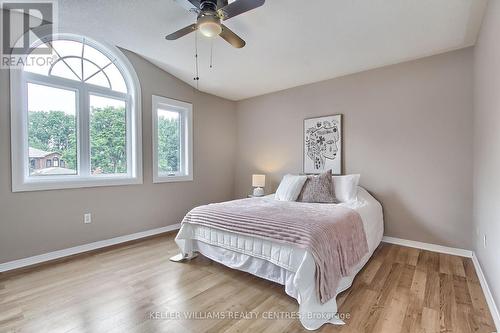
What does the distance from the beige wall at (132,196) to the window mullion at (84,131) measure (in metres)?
0.32

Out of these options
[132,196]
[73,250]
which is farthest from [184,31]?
[73,250]

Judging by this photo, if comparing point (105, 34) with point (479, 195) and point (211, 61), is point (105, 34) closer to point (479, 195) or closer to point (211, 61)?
point (211, 61)

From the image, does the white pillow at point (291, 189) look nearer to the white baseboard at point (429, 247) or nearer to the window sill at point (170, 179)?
the white baseboard at point (429, 247)

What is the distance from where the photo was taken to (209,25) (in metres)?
1.97

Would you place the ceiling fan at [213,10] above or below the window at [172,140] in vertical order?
above

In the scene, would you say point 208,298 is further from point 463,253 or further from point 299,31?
point 463,253

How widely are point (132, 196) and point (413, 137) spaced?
157 inches

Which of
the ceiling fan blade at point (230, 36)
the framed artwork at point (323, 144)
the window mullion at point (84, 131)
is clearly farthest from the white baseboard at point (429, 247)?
the window mullion at point (84, 131)

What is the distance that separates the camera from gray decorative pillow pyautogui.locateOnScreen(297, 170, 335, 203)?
3.31m

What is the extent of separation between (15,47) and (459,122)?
5.12m

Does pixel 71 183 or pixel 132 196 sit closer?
pixel 71 183

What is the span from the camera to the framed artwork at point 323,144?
12.6ft

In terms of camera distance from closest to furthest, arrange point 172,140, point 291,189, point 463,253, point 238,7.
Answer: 1. point 238,7
2. point 463,253
3. point 291,189
4. point 172,140

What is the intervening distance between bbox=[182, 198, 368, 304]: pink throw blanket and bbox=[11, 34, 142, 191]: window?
1.62 meters
